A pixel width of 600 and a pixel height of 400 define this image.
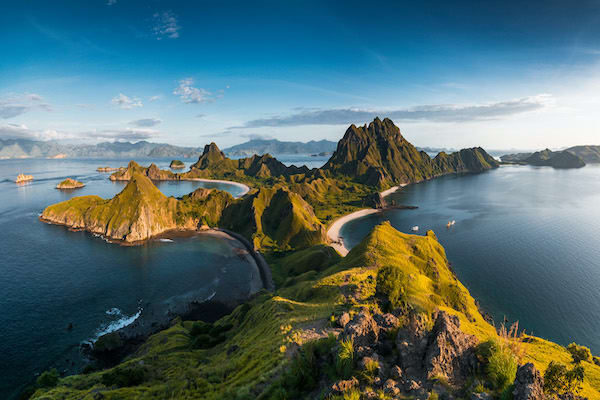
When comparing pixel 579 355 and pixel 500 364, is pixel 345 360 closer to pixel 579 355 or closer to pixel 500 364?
pixel 500 364

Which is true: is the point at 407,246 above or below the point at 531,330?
above

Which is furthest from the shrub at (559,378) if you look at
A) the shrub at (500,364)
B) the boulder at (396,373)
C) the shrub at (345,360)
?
the shrub at (345,360)

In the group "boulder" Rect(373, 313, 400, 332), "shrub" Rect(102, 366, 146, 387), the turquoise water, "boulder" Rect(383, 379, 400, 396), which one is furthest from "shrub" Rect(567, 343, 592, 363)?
the turquoise water

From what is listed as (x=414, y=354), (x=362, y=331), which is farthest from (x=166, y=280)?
(x=414, y=354)

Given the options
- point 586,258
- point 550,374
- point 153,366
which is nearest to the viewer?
point 550,374

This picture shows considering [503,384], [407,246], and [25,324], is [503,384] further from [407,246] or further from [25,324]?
[25,324]

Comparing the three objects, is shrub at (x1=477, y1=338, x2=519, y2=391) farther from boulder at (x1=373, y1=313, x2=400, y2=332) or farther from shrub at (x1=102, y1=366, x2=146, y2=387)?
shrub at (x1=102, y1=366, x2=146, y2=387)

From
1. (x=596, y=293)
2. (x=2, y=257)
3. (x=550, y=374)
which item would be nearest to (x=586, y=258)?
(x=596, y=293)

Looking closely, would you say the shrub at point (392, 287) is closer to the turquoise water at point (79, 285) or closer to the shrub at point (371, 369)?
the shrub at point (371, 369)
